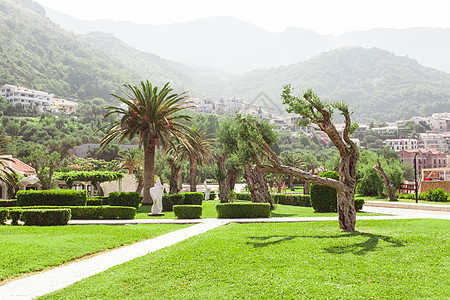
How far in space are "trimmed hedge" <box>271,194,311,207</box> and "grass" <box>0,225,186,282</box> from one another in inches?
802

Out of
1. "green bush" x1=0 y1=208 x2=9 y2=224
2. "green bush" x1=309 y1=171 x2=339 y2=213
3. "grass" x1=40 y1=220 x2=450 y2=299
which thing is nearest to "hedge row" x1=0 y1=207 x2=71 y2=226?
"green bush" x1=0 y1=208 x2=9 y2=224

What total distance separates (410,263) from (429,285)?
1.56 m

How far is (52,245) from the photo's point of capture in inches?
442

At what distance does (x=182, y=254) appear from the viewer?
30.7 feet

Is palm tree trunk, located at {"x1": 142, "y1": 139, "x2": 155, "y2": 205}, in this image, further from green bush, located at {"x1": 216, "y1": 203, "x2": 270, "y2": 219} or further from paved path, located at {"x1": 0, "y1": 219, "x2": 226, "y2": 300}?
paved path, located at {"x1": 0, "y1": 219, "x2": 226, "y2": 300}

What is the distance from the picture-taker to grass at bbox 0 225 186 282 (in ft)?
29.9

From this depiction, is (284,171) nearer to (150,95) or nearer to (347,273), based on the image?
(347,273)

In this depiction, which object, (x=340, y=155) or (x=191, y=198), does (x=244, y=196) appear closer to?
(x=191, y=198)

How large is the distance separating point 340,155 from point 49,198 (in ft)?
61.0

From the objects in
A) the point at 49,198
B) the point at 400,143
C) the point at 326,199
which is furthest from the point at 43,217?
the point at 400,143

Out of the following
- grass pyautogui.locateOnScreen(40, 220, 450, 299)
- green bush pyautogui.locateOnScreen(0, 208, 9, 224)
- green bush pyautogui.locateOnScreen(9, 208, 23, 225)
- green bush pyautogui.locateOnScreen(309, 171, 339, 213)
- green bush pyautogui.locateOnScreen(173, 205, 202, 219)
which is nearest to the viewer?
grass pyautogui.locateOnScreen(40, 220, 450, 299)

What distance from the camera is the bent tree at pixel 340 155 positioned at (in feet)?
41.5

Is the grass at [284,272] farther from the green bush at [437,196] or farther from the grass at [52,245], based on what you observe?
the green bush at [437,196]

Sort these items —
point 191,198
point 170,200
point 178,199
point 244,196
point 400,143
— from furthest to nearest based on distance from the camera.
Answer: point 400,143
point 244,196
point 191,198
point 178,199
point 170,200
